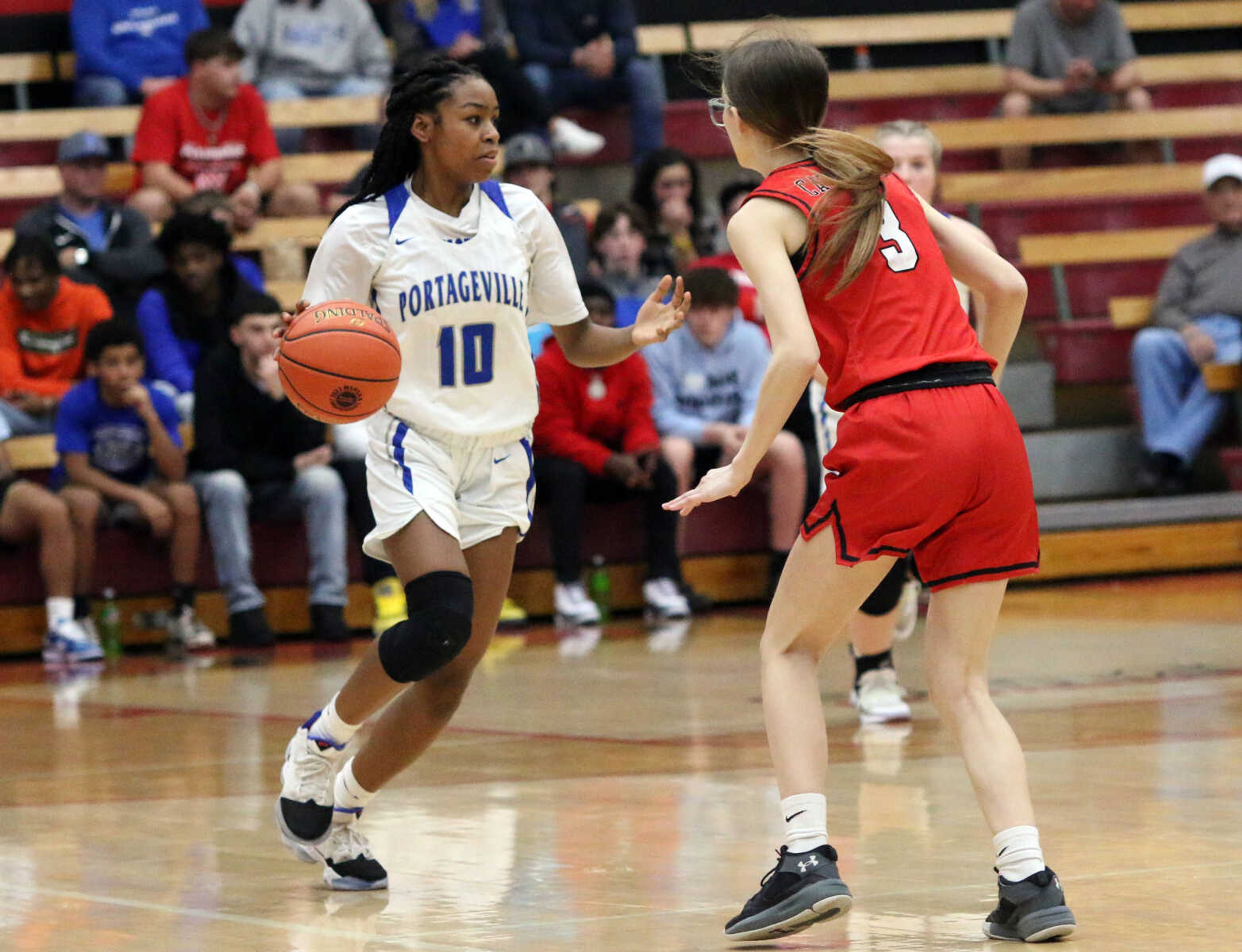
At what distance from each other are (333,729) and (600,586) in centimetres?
655

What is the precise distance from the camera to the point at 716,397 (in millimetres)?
11484

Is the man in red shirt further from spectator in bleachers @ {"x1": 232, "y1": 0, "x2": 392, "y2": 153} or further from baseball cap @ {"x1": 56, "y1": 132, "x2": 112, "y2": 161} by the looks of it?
spectator in bleachers @ {"x1": 232, "y1": 0, "x2": 392, "y2": 153}

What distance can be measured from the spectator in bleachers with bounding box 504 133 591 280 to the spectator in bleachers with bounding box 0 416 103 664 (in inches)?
134

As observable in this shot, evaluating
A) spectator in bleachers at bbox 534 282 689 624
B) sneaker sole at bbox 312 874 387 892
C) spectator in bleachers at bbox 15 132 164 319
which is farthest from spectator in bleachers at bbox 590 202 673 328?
sneaker sole at bbox 312 874 387 892

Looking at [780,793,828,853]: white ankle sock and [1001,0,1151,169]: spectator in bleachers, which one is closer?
[780,793,828,853]: white ankle sock

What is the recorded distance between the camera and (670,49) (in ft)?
51.4

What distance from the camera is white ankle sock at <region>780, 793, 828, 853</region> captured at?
158 inches

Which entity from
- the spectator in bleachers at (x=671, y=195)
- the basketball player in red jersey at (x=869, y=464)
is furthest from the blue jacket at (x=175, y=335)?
the basketball player in red jersey at (x=869, y=464)

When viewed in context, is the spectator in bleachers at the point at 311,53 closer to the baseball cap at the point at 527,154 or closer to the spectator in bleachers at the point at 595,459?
the baseball cap at the point at 527,154

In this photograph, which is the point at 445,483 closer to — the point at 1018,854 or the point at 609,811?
the point at 609,811

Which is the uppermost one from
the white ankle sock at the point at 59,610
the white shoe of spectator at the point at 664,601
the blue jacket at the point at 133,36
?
the blue jacket at the point at 133,36

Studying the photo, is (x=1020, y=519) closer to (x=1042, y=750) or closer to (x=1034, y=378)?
(x=1042, y=750)

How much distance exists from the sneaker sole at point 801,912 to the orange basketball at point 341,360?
159 cm

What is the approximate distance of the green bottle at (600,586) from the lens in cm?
1140
